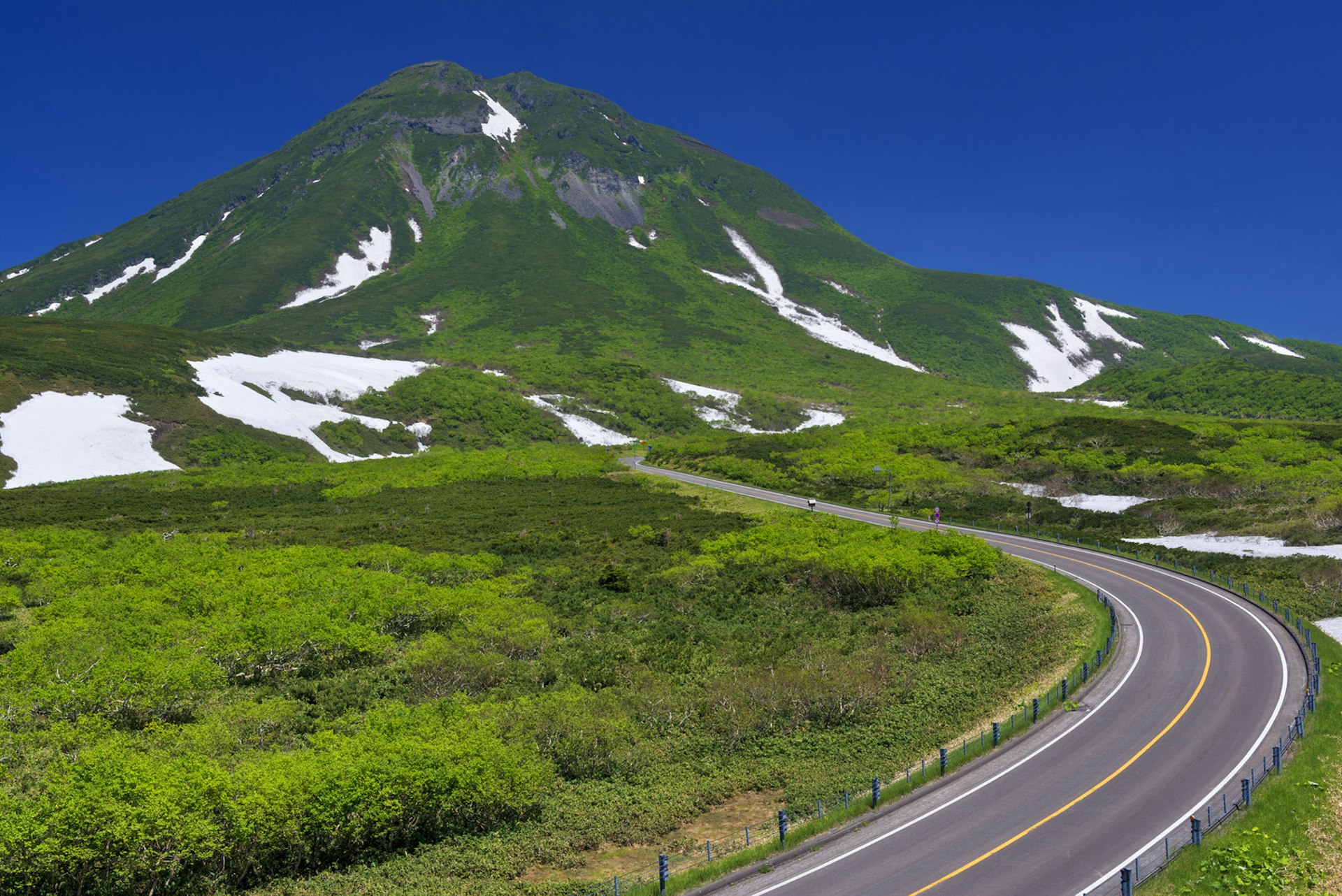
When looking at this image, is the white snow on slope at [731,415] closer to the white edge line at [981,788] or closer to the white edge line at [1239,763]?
the white edge line at [1239,763]

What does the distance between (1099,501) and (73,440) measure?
101934mm

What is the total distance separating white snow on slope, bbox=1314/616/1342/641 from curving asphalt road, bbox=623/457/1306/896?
211 cm

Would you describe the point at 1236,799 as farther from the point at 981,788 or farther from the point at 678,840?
the point at 678,840

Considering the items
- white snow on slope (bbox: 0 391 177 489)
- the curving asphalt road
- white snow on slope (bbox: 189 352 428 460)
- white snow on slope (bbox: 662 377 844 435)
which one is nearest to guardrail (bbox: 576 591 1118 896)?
the curving asphalt road

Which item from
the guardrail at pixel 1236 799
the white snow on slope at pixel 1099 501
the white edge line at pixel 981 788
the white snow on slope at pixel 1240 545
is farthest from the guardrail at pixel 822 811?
the white snow on slope at pixel 1099 501

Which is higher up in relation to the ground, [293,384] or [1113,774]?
[293,384]

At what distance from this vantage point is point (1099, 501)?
2630 inches

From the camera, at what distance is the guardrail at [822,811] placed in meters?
17.1

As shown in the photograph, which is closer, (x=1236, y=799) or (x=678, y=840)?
(x=1236, y=799)

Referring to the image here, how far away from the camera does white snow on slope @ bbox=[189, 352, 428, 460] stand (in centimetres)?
9912

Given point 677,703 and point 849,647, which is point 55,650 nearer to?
point 677,703

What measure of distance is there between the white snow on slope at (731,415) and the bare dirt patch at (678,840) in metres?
108

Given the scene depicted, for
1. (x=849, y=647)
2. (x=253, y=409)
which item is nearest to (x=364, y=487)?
(x=253, y=409)

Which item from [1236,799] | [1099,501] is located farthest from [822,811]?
[1099,501]
